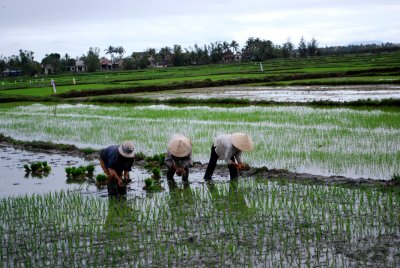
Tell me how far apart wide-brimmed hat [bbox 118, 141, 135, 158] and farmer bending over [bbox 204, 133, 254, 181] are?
3.90 ft

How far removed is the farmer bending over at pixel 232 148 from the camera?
6258 millimetres

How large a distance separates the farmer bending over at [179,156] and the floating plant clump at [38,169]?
2458 millimetres

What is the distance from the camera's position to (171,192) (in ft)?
22.1

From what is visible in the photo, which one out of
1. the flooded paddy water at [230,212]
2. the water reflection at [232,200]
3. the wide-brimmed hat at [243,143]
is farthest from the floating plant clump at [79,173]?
the wide-brimmed hat at [243,143]

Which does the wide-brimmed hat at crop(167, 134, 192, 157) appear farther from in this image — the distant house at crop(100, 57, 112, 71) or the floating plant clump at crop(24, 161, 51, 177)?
the distant house at crop(100, 57, 112, 71)

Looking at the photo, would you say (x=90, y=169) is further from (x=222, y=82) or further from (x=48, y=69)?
(x=48, y=69)

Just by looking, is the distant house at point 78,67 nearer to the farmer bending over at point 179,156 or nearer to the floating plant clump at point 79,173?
the floating plant clump at point 79,173

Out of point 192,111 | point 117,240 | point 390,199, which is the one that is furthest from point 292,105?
point 117,240

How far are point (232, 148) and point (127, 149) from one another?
1.29 m

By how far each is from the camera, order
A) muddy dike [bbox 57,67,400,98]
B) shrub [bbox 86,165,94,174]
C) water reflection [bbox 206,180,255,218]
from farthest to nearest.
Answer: muddy dike [bbox 57,67,400,98] < shrub [bbox 86,165,94,174] < water reflection [bbox 206,180,255,218]

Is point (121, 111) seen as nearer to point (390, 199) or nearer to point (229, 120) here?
point (229, 120)

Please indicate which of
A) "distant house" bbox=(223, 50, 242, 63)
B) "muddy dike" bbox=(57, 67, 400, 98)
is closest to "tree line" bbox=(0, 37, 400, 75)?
"distant house" bbox=(223, 50, 242, 63)

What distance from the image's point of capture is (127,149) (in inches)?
241

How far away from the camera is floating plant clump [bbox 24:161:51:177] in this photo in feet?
28.5
